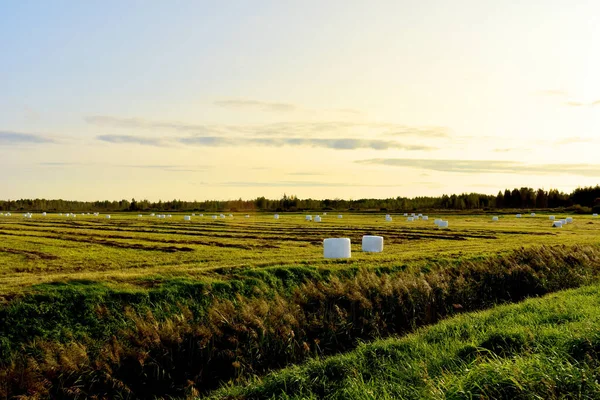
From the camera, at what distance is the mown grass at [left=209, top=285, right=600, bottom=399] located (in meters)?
9.02

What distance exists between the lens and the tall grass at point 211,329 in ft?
45.2

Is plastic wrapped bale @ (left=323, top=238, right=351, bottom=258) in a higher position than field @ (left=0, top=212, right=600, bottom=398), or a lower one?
higher

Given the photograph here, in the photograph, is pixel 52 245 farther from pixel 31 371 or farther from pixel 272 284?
pixel 31 371

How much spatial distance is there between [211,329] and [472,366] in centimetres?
774

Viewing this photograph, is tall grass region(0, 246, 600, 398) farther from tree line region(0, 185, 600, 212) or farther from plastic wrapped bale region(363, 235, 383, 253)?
tree line region(0, 185, 600, 212)

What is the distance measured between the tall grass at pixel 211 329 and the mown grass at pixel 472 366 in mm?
2455

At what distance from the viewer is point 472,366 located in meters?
10.8

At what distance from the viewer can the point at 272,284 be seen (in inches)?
802

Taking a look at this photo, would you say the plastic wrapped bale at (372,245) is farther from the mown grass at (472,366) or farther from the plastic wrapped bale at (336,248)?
the mown grass at (472,366)

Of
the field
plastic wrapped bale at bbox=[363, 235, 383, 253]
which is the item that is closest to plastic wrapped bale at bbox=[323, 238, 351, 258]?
the field

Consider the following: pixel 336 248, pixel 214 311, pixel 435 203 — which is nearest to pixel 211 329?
pixel 214 311

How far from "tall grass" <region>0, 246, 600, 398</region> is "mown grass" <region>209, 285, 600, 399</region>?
2.46 meters

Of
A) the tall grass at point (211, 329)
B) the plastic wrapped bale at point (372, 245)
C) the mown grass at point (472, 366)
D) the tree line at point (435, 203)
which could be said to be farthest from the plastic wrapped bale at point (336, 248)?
the tree line at point (435, 203)

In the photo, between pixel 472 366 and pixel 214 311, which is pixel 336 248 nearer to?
pixel 214 311
